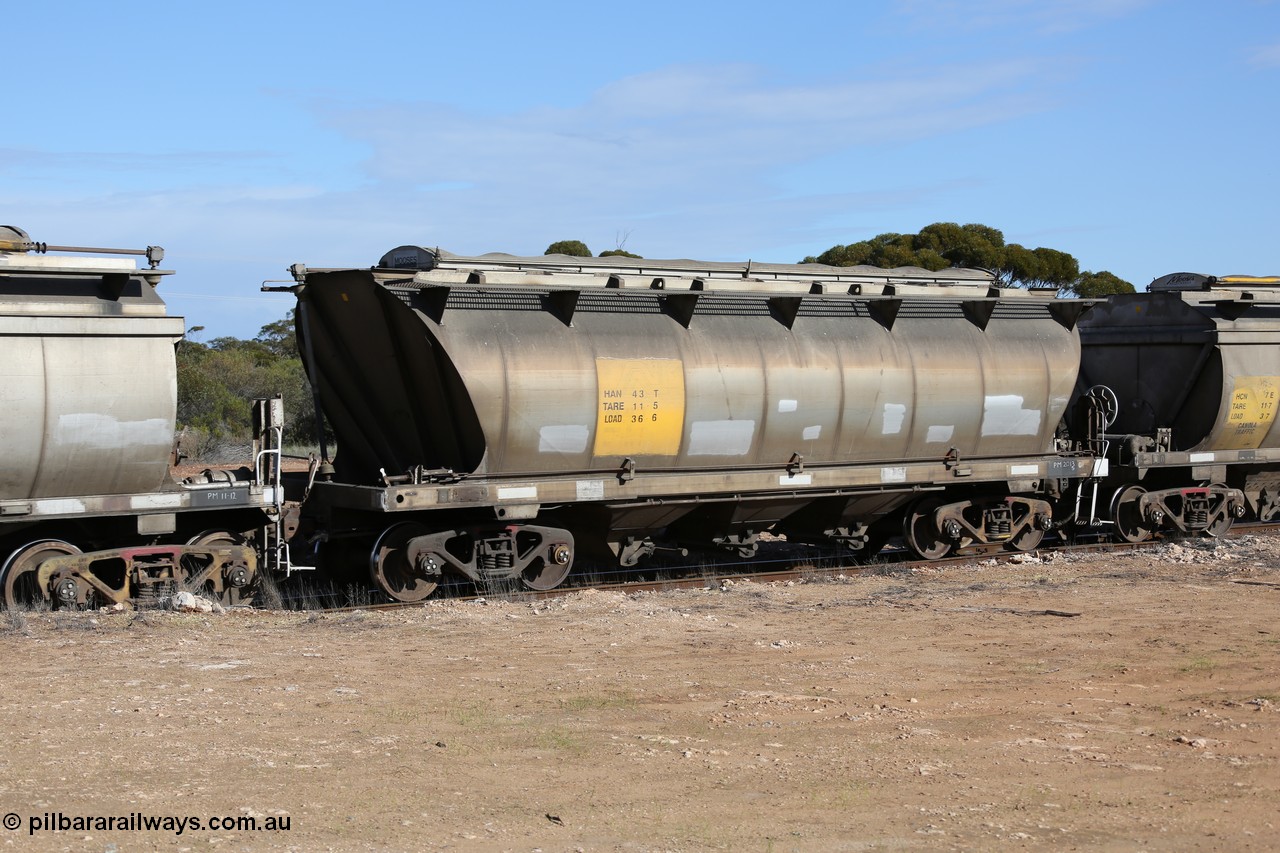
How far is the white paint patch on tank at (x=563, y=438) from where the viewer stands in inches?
530

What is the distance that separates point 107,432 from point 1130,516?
13547 mm

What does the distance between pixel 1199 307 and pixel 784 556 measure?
6.68 m

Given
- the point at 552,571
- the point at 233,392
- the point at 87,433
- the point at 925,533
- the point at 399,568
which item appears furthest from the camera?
the point at 233,392

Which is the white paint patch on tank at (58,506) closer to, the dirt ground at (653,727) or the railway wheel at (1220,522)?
the dirt ground at (653,727)

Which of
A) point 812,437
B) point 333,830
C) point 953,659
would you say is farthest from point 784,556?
point 333,830

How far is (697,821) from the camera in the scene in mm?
6660

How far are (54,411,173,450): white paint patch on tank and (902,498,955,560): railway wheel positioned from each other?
913 centimetres

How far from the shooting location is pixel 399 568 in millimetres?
13578

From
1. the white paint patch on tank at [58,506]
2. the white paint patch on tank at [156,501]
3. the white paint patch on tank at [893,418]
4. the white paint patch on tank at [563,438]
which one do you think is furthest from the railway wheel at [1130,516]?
the white paint patch on tank at [58,506]

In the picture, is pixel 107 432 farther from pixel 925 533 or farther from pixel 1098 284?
pixel 1098 284

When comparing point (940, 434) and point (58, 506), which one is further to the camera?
point (940, 434)

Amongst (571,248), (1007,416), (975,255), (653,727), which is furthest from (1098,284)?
(653,727)

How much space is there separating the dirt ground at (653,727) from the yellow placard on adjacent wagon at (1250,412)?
19.7 feet

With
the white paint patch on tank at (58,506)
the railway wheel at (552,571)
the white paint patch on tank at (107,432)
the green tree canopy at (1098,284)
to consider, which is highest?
the green tree canopy at (1098,284)
